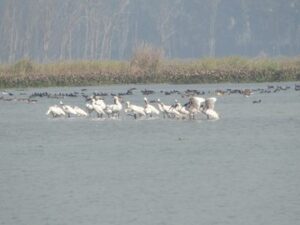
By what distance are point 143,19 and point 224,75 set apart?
2575 inches

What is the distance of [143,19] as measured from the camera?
122 metres

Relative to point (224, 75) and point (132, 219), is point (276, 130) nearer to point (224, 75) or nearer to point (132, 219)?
point (132, 219)

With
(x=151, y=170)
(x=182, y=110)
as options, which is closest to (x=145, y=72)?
(x=182, y=110)

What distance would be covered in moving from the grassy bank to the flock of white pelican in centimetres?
2101

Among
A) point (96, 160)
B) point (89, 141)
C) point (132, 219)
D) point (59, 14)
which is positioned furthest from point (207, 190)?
point (59, 14)

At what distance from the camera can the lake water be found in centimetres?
1822

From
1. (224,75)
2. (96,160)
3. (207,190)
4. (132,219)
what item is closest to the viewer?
(132,219)

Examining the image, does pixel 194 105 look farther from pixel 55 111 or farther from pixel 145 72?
pixel 145 72

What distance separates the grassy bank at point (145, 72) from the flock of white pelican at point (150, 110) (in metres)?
21.0

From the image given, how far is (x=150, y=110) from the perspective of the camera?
33969mm

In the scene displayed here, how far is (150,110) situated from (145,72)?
78.6ft

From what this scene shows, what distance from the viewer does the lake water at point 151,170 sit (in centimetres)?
1822

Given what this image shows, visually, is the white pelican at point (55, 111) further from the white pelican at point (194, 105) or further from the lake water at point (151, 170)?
the white pelican at point (194, 105)

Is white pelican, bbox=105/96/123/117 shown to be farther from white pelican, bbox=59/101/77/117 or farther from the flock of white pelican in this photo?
white pelican, bbox=59/101/77/117
